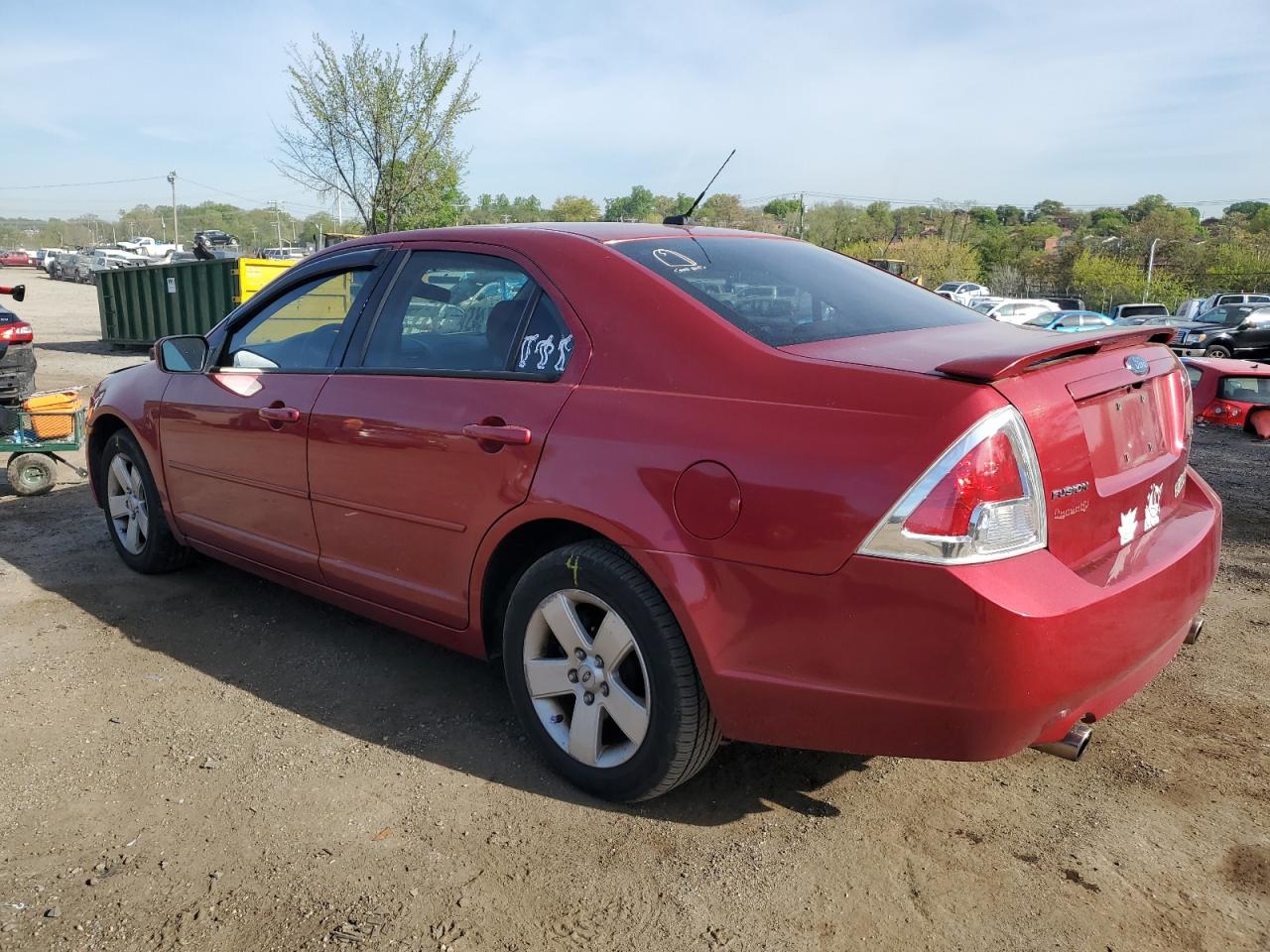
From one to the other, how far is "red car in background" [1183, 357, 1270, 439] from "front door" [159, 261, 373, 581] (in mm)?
9432

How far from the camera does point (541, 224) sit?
3.35 meters

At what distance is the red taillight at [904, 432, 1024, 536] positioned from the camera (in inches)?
82.9

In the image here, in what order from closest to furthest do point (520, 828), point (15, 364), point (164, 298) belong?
point (520, 828) < point (15, 364) < point (164, 298)

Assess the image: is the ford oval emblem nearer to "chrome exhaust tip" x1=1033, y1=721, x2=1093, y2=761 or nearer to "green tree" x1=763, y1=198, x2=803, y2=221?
"chrome exhaust tip" x1=1033, y1=721, x2=1093, y2=761

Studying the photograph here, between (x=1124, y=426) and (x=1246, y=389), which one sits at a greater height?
(x=1124, y=426)

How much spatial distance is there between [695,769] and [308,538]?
1.82m

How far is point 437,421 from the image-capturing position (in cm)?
305

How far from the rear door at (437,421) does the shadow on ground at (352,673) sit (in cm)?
40

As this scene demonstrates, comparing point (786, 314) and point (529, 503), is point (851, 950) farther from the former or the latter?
point (786, 314)

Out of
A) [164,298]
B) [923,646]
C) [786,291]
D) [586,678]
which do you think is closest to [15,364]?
[586,678]

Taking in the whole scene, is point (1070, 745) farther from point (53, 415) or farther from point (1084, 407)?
point (53, 415)

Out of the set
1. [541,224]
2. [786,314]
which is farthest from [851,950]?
[541,224]

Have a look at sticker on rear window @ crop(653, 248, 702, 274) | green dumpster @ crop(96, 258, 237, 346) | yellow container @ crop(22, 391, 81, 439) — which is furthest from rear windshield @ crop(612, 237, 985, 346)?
green dumpster @ crop(96, 258, 237, 346)

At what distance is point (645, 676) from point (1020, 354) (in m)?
1.25
